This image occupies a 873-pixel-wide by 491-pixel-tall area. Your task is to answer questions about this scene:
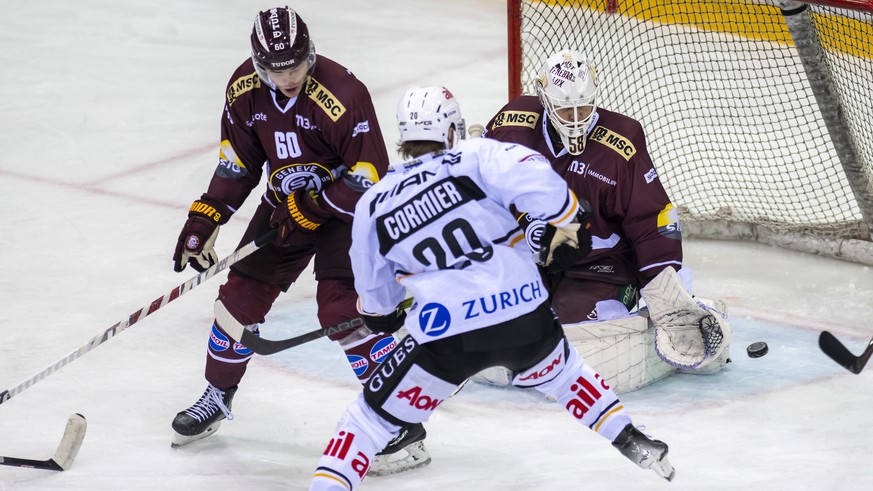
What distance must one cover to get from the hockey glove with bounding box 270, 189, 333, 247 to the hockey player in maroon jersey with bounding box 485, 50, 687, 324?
0.76 meters

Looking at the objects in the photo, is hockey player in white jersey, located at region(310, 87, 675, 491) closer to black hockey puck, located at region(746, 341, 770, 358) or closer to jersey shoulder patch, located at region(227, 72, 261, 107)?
jersey shoulder patch, located at region(227, 72, 261, 107)

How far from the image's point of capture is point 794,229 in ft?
16.0

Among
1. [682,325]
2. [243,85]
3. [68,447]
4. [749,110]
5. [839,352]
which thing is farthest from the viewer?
[749,110]

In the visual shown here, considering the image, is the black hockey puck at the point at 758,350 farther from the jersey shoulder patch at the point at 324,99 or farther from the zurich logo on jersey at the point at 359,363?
the jersey shoulder patch at the point at 324,99

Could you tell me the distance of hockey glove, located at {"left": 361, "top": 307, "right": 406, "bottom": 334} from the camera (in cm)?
296

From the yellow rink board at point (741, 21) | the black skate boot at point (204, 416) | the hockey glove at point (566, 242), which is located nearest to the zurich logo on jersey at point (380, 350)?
the black skate boot at point (204, 416)

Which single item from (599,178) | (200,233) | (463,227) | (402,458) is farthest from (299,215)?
(599,178)

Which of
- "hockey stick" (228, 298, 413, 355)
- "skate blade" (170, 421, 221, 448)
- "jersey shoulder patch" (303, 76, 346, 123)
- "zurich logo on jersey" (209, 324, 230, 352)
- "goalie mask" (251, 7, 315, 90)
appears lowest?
"skate blade" (170, 421, 221, 448)

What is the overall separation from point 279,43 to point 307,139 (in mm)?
283

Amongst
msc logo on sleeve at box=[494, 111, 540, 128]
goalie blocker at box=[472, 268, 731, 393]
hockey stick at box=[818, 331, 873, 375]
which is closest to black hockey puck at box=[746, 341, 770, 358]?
goalie blocker at box=[472, 268, 731, 393]

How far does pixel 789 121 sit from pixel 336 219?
2.98m

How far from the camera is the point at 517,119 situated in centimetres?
392

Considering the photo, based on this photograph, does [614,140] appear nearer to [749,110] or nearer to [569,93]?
[569,93]

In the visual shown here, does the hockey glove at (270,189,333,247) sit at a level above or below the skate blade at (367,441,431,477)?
above
